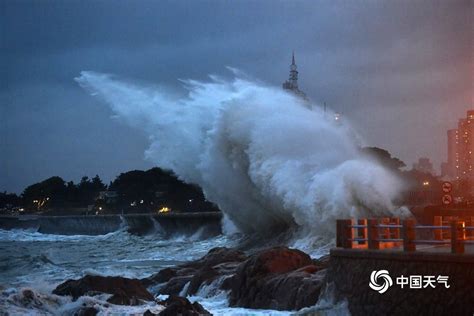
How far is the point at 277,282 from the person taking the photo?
17.4 m

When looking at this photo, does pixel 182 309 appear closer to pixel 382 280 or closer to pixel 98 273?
pixel 382 280

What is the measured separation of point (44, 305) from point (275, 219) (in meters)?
19.3

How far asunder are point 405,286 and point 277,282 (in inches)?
201

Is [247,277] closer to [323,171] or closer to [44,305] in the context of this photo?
[44,305]

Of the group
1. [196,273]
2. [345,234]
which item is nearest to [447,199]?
[196,273]

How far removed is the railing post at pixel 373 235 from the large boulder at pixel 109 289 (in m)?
6.49

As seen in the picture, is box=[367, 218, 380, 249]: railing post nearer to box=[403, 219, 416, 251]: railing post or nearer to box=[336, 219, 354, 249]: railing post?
box=[336, 219, 354, 249]: railing post

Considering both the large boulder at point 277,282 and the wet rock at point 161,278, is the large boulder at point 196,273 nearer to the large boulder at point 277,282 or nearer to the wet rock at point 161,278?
the wet rock at point 161,278

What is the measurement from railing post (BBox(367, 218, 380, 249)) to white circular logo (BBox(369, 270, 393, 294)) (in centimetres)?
74

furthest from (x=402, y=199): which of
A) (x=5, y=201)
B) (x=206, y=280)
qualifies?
(x=5, y=201)

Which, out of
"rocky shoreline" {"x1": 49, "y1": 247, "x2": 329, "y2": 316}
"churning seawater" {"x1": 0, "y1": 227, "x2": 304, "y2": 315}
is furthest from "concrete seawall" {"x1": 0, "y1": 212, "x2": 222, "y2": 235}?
"rocky shoreline" {"x1": 49, "y1": 247, "x2": 329, "y2": 316}

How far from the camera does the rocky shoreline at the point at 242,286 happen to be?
53.2 ft

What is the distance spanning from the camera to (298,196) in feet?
106

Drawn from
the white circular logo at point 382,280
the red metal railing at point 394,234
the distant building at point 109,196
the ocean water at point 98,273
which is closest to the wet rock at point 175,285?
the ocean water at point 98,273
